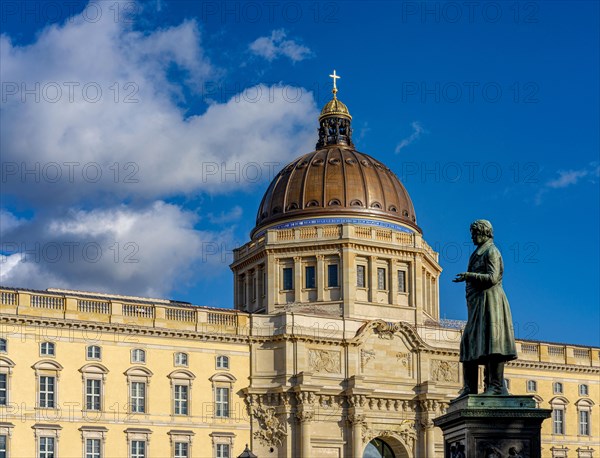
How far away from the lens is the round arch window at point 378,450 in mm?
83000

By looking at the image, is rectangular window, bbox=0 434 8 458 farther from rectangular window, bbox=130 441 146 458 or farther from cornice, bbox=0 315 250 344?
rectangular window, bbox=130 441 146 458

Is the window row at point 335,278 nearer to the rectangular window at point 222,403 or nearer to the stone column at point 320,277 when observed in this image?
the stone column at point 320,277

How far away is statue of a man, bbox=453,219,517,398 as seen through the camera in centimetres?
2236

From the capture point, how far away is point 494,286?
22.8 metres

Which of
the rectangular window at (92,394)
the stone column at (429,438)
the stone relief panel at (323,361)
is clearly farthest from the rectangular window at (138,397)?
the stone column at (429,438)

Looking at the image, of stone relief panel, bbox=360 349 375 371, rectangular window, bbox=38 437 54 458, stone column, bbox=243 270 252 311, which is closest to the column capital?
stone relief panel, bbox=360 349 375 371

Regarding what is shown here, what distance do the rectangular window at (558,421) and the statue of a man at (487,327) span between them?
69800 millimetres

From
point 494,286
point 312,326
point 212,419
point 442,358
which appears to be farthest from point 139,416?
point 494,286

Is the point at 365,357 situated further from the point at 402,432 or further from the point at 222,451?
the point at 222,451

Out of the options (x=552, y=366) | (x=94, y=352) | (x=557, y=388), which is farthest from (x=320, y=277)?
(x=557, y=388)

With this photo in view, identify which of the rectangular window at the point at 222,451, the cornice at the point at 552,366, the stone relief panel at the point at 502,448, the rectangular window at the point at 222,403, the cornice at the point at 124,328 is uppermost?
the cornice at the point at 124,328

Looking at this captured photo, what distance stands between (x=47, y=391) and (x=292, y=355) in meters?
17.0

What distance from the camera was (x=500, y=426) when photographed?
21875 mm

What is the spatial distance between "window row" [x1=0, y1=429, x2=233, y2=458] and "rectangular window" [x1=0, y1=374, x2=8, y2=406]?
2050 millimetres
